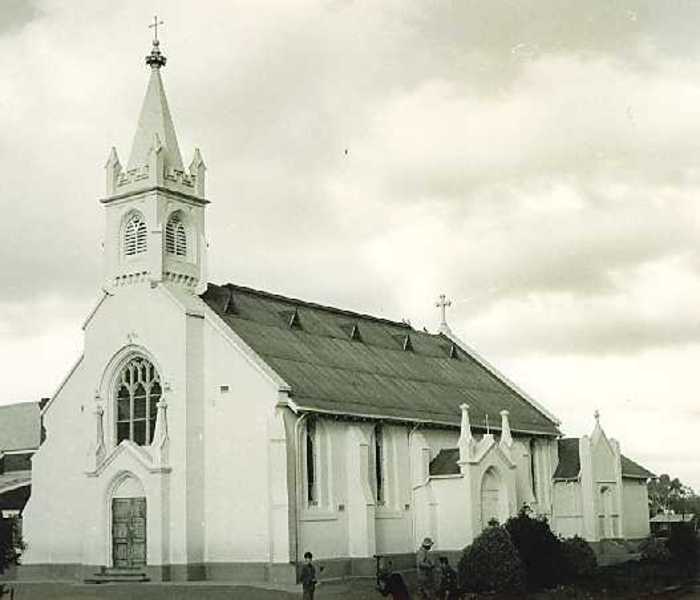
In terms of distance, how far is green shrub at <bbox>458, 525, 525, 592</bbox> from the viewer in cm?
3516

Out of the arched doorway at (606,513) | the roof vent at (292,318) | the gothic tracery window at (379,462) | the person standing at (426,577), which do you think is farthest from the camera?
the arched doorway at (606,513)

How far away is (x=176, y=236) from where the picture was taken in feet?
144

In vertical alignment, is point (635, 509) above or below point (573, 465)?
below

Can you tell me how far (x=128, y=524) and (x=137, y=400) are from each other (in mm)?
4526

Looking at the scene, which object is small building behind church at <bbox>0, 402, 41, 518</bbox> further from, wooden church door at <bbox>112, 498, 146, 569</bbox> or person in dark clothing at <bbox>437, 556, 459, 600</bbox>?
person in dark clothing at <bbox>437, 556, 459, 600</bbox>

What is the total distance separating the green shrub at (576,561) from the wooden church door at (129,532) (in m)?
14.6

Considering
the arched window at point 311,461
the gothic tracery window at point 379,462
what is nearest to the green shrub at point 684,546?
the gothic tracery window at point 379,462

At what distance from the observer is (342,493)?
4256 cm

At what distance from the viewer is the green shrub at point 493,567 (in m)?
35.2

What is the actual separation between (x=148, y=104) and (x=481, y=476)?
64.3 feet

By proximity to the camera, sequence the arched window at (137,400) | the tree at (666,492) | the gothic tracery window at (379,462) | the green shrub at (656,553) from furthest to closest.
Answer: the tree at (666,492)
the green shrub at (656,553)
the gothic tracery window at (379,462)
the arched window at (137,400)

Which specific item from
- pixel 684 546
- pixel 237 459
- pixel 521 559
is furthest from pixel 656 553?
pixel 237 459

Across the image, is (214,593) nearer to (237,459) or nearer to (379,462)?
(237,459)

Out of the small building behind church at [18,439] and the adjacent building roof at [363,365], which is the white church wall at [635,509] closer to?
the adjacent building roof at [363,365]
